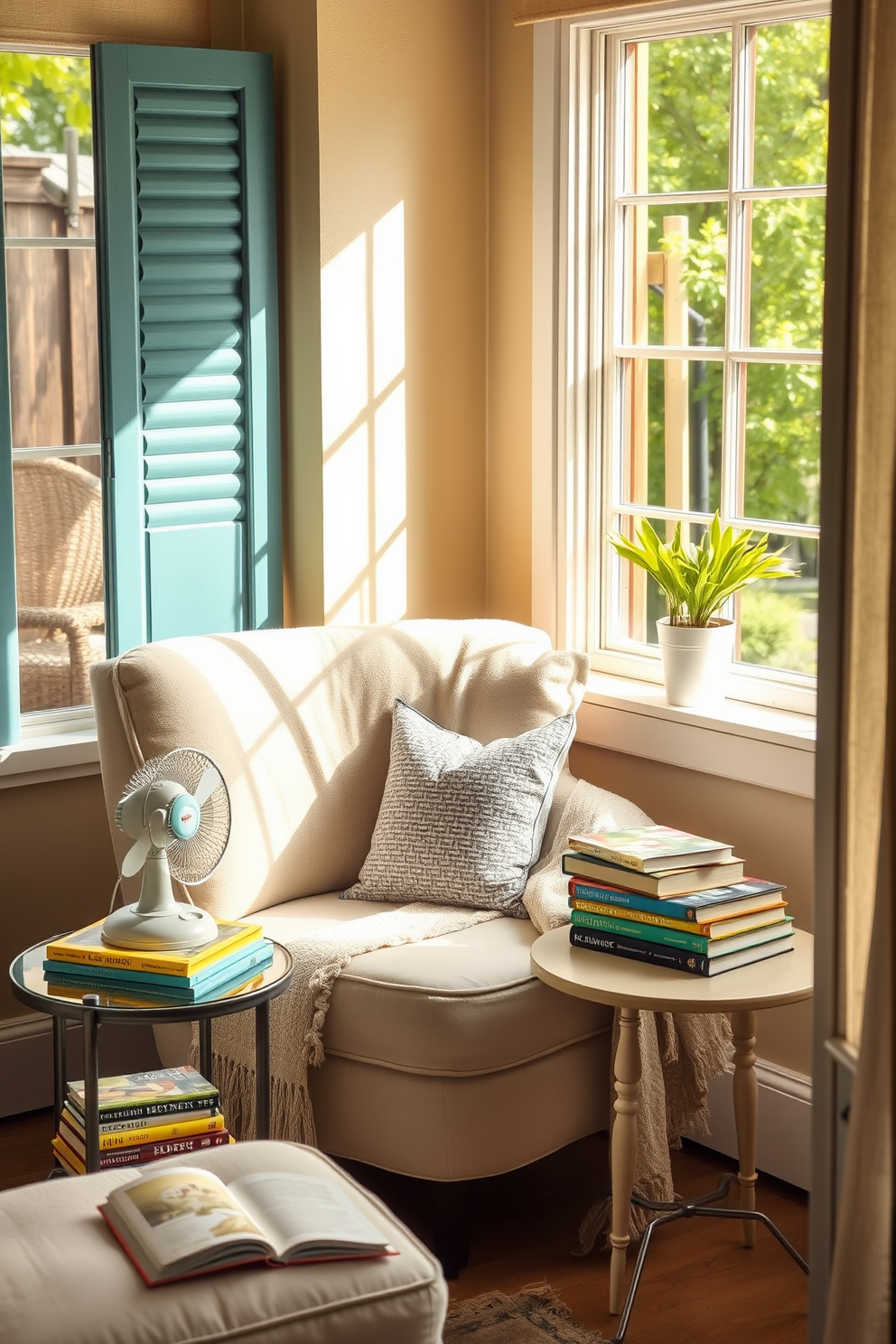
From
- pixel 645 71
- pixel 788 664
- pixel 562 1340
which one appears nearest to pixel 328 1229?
pixel 562 1340

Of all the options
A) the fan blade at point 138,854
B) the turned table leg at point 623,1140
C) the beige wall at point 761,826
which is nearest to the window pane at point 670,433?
the beige wall at point 761,826

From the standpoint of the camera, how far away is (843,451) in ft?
4.75

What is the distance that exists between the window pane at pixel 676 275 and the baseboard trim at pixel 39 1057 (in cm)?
193

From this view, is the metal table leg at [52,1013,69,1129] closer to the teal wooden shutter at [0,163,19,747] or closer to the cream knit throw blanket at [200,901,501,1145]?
the cream knit throw blanket at [200,901,501,1145]

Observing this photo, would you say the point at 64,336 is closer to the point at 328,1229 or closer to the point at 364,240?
the point at 364,240

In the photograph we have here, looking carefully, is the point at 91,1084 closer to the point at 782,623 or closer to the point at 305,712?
the point at 305,712

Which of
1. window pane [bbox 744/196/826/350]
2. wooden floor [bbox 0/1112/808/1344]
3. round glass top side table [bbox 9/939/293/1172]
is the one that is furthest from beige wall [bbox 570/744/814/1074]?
round glass top side table [bbox 9/939/293/1172]

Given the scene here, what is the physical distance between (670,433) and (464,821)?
104 centimetres

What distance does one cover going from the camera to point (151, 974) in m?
2.26

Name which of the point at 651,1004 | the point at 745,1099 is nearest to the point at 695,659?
the point at 745,1099

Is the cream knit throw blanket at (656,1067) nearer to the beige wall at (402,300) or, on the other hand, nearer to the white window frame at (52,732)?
the beige wall at (402,300)

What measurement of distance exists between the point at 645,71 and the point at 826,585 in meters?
2.13

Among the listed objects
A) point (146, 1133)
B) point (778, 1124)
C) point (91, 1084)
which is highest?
point (91, 1084)

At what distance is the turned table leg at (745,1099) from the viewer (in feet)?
8.46
